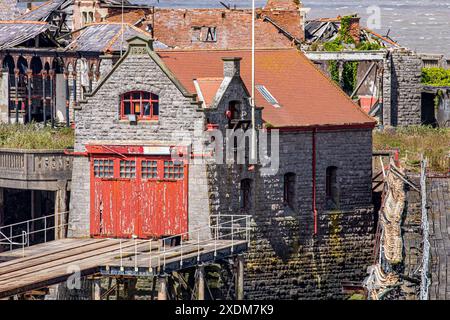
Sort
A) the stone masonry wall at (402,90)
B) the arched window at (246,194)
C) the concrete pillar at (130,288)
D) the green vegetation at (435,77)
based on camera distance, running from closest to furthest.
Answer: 1. the concrete pillar at (130,288)
2. the arched window at (246,194)
3. the stone masonry wall at (402,90)
4. the green vegetation at (435,77)

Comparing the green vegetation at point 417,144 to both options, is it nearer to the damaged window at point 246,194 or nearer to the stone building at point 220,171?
the stone building at point 220,171

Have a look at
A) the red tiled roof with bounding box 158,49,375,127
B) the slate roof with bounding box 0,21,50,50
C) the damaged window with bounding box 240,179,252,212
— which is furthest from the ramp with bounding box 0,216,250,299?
the slate roof with bounding box 0,21,50,50

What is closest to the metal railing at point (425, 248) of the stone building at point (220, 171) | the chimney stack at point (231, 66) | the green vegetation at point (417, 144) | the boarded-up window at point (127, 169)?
the stone building at point (220, 171)

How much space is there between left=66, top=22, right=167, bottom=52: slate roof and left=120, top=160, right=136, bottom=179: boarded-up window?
1433 centimetres

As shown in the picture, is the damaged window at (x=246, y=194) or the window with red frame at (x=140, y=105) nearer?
the window with red frame at (x=140, y=105)

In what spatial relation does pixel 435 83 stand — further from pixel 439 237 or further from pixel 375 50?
pixel 439 237

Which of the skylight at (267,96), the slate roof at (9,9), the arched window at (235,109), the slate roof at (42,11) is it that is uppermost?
the slate roof at (9,9)

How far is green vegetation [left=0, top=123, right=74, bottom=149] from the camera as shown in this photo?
67250mm

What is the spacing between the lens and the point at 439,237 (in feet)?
181

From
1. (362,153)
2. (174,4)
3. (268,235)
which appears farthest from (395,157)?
(174,4)

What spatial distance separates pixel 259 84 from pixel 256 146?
4.03 meters

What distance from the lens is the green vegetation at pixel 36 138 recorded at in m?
67.2

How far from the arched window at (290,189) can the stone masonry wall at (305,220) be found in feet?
0.40

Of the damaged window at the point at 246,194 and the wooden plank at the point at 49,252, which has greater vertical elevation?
the damaged window at the point at 246,194
